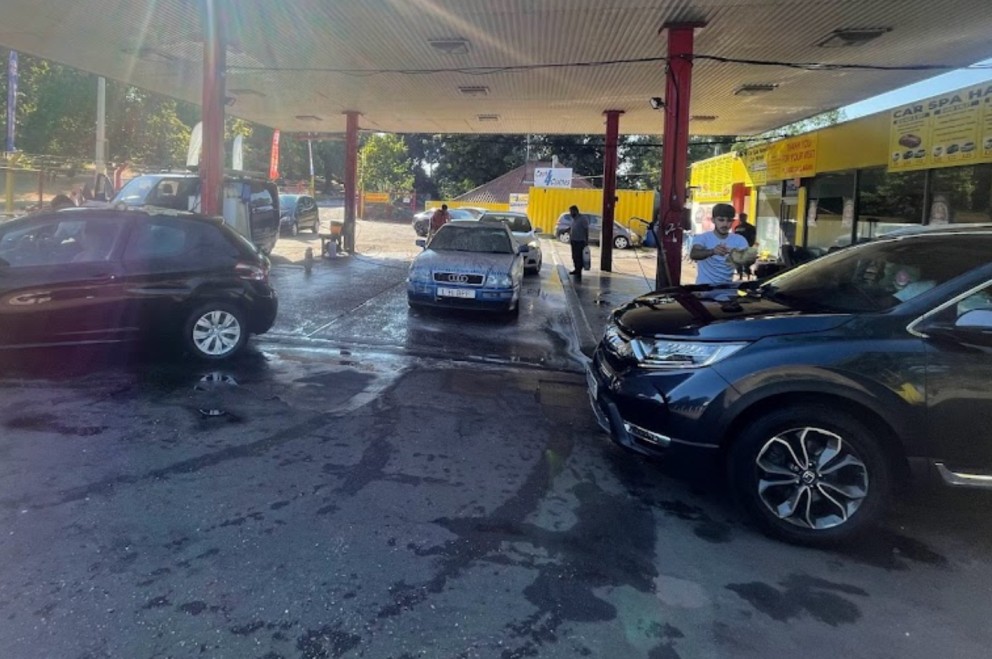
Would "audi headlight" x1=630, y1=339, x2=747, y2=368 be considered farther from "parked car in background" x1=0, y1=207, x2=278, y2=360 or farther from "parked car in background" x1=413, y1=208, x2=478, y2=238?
"parked car in background" x1=413, y1=208, x2=478, y2=238

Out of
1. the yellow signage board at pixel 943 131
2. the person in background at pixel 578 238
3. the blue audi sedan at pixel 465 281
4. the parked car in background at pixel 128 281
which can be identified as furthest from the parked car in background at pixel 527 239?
the parked car in background at pixel 128 281

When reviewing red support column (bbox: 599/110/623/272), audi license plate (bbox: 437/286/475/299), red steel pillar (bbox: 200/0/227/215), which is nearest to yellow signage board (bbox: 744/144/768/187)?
red support column (bbox: 599/110/623/272)

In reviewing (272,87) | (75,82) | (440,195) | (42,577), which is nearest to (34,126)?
(75,82)

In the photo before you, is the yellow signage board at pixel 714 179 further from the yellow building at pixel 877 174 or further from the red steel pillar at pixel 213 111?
the red steel pillar at pixel 213 111

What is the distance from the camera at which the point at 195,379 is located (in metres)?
6.42

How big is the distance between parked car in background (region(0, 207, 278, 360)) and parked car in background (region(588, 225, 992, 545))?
468 centimetres

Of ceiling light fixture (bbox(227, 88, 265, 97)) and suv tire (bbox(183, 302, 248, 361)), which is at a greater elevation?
ceiling light fixture (bbox(227, 88, 265, 97))

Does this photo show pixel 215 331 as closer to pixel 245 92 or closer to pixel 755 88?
pixel 755 88

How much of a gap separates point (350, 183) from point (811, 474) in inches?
755

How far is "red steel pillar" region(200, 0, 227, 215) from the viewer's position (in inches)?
389

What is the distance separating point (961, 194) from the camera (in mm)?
10875

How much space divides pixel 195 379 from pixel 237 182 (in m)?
10.4

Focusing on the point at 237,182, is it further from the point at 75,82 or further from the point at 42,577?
the point at 75,82

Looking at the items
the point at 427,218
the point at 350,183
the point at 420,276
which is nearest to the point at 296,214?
the point at 350,183
